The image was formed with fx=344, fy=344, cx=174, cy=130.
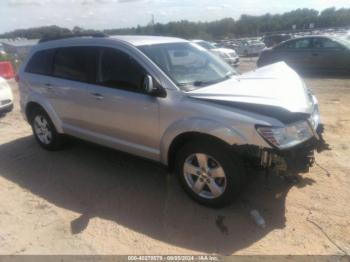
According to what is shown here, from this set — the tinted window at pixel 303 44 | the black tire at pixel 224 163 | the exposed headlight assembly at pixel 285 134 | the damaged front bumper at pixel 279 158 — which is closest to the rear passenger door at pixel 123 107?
the black tire at pixel 224 163

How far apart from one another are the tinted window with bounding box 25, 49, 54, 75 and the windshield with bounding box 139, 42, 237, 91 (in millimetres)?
1971

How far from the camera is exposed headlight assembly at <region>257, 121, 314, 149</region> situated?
3223 mm

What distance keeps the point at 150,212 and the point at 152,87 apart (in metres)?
1.39

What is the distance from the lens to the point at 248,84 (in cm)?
397

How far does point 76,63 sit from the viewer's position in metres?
4.88

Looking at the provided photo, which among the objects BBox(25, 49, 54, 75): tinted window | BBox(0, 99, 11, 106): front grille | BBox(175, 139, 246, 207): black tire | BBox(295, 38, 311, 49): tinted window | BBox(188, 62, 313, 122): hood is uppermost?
BBox(25, 49, 54, 75): tinted window

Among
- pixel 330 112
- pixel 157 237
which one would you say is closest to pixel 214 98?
pixel 157 237

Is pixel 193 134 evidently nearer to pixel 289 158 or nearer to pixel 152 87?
pixel 152 87

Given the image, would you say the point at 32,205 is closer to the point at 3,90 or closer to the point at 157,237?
the point at 157,237

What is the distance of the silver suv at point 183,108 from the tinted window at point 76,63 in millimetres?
15

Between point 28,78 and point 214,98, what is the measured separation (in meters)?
3.59

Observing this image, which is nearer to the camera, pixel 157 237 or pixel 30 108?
pixel 157 237

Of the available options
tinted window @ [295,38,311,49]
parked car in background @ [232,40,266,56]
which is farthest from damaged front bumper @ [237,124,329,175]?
parked car in background @ [232,40,266,56]

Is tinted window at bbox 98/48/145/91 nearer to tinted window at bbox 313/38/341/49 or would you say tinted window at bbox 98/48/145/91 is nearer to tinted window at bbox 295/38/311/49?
tinted window at bbox 313/38/341/49
